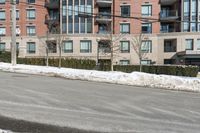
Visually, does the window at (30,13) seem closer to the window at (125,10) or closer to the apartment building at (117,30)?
the apartment building at (117,30)

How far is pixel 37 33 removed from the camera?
2557 inches

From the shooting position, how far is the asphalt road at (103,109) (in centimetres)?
938

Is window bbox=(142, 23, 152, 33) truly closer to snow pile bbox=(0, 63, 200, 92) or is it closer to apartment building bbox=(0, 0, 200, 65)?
apartment building bbox=(0, 0, 200, 65)

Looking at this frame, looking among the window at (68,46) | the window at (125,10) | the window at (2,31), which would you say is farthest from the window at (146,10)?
the window at (2,31)

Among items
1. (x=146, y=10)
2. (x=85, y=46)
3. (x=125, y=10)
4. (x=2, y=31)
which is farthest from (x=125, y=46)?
(x=2, y=31)

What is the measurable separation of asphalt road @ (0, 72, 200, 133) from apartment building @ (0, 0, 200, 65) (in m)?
43.7

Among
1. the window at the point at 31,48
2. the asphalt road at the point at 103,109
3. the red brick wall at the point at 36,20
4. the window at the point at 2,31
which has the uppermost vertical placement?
the red brick wall at the point at 36,20

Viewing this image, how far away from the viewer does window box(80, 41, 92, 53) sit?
61.3 metres

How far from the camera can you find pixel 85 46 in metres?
61.5

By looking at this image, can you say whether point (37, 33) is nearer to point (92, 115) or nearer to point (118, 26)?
point (118, 26)

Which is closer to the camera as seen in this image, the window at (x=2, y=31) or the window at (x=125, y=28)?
the window at (x=125, y=28)

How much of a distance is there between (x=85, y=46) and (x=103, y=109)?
50.2 metres

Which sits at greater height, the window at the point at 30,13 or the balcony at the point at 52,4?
the balcony at the point at 52,4

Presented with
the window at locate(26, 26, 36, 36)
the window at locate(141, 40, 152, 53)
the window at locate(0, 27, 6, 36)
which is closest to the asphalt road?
the window at locate(141, 40, 152, 53)
